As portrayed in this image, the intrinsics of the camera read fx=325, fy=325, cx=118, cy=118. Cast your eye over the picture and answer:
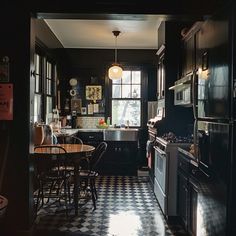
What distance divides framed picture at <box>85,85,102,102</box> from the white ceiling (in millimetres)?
867

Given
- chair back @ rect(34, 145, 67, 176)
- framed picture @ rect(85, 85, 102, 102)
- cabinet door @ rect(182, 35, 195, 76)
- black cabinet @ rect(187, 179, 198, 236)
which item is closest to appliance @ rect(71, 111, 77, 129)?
framed picture @ rect(85, 85, 102, 102)

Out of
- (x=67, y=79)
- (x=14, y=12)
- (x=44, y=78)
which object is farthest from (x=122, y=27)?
(x=14, y=12)

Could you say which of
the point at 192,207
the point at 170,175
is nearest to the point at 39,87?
the point at 170,175

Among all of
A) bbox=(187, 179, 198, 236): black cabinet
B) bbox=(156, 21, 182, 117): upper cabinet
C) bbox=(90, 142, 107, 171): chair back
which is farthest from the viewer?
bbox=(156, 21, 182, 117): upper cabinet

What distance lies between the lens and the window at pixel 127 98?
7172 mm

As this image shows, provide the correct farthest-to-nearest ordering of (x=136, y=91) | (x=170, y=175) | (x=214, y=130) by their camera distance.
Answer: (x=136, y=91), (x=170, y=175), (x=214, y=130)

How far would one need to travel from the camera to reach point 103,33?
5.83m

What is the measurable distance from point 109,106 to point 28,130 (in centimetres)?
424

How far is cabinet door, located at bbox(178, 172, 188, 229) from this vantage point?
3.21 metres

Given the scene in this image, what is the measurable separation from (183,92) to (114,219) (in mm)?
1749

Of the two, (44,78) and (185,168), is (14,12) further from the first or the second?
(44,78)

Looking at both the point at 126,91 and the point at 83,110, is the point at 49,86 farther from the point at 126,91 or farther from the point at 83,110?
the point at 126,91

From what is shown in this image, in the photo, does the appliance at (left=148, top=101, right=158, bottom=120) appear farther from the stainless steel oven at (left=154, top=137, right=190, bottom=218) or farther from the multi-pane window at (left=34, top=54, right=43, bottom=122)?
the stainless steel oven at (left=154, top=137, right=190, bottom=218)

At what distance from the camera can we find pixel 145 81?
7062 mm
